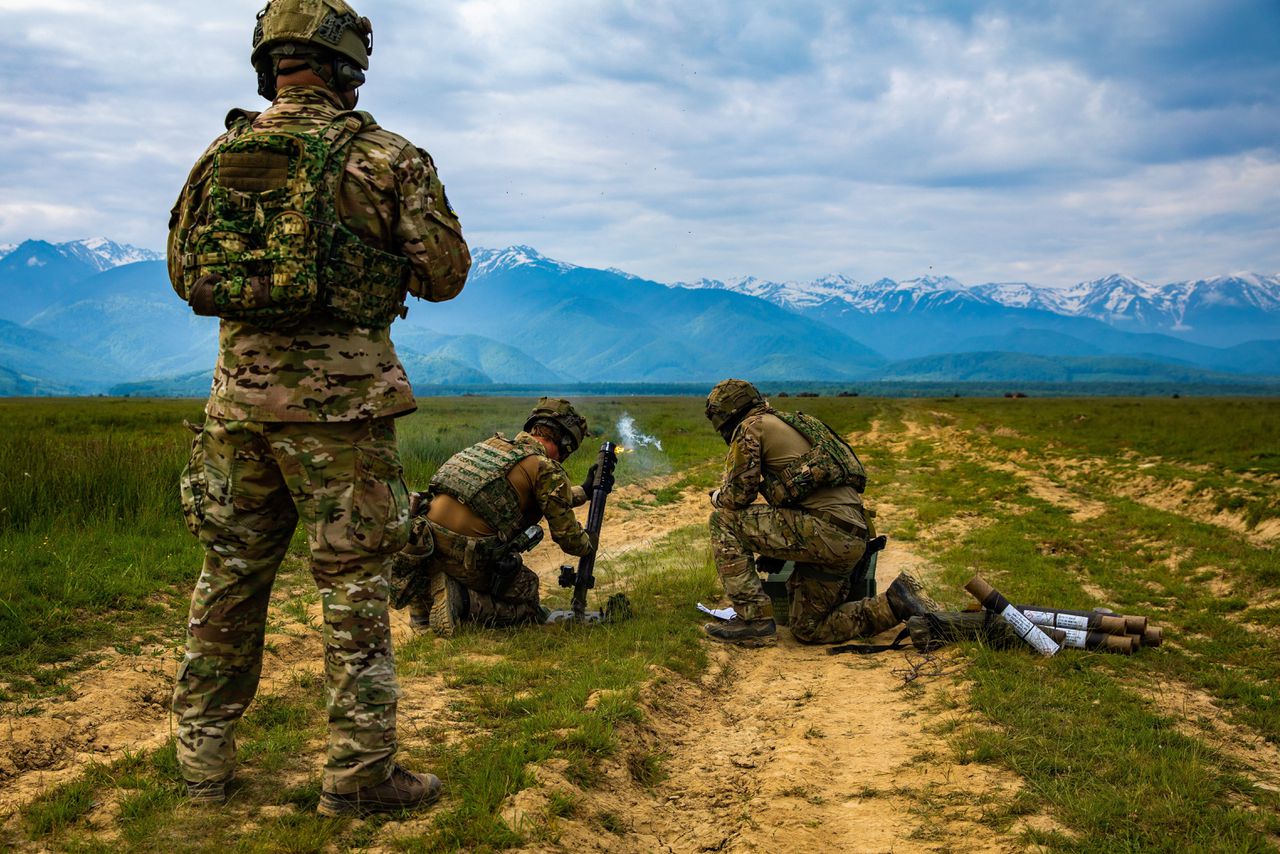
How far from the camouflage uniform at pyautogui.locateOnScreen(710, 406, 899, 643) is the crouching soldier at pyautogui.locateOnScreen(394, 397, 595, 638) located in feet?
4.37

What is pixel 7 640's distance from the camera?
18.5 feet

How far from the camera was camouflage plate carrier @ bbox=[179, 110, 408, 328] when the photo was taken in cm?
337

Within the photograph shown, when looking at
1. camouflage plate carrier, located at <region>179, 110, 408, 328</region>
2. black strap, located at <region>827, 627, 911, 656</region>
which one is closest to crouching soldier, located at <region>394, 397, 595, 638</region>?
black strap, located at <region>827, 627, 911, 656</region>

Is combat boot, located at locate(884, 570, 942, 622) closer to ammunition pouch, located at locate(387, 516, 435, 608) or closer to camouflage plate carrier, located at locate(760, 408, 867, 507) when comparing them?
camouflage plate carrier, located at locate(760, 408, 867, 507)

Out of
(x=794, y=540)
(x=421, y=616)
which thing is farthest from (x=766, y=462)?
(x=421, y=616)

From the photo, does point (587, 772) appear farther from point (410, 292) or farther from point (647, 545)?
point (647, 545)

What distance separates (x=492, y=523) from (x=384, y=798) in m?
3.13

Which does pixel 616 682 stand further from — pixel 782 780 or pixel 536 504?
pixel 536 504

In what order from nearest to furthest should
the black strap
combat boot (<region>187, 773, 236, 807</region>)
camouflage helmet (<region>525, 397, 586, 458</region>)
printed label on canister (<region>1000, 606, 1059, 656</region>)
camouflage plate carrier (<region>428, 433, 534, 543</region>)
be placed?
combat boot (<region>187, 773, 236, 807</region>) → printed label on canister (<region>1000, 606, 1059, 656</region>) → camouflage plate carrier (<region>428, 433, 534, 543</region>) → the black strap → camouflage helmet (<region>525, 397, 586, 458</region>)

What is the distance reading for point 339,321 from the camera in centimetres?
354

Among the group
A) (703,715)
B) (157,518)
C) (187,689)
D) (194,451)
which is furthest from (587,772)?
(157,518)

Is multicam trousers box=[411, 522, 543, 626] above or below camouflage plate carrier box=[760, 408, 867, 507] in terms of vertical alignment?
below

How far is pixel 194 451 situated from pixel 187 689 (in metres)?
1.05

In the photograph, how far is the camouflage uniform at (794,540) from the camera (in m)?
7.03
